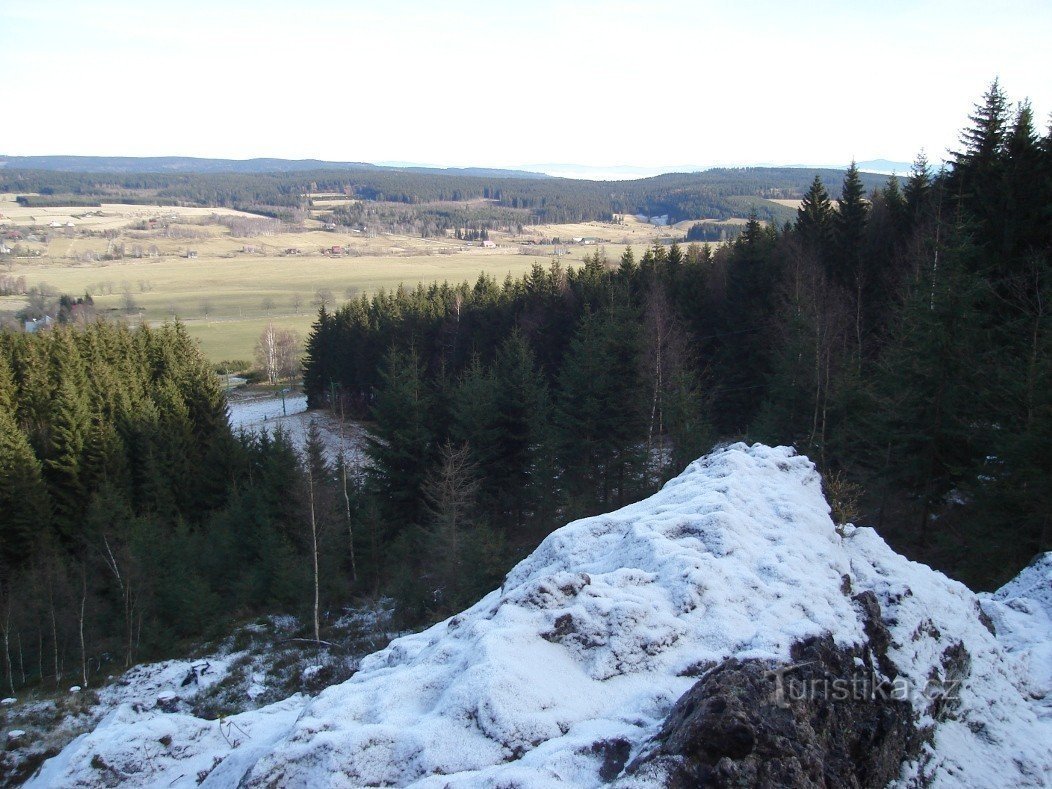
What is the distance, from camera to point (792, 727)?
17.2 feet

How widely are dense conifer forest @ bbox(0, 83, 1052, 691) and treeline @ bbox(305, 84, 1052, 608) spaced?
0.11 m

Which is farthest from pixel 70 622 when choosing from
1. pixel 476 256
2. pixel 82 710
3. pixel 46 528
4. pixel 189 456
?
pixel 476 256

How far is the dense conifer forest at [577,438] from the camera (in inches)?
664

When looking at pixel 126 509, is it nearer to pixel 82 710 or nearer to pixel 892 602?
pixel 82 710

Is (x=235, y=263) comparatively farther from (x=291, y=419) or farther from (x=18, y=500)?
(x=18, y=500)

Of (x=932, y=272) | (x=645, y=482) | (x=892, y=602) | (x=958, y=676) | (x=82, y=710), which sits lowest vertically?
(x=82, y=710)

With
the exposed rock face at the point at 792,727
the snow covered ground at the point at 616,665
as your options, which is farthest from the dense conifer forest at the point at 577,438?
the exposed rock face at the point at 792,727

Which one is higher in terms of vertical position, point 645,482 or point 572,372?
point 572,372

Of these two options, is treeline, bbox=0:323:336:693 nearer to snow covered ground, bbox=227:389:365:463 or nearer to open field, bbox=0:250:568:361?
snow covered ground, bbox=227:389:365:463

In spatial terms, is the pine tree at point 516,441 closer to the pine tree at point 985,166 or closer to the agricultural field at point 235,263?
the pine tree at point 985,166

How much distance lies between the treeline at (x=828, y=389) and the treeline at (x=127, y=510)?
4.79 meters

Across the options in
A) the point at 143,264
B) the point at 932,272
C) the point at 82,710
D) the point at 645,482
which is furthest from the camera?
the point at 143,264

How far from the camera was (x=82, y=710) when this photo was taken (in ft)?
50.3

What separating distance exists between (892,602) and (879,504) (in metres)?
12.5
